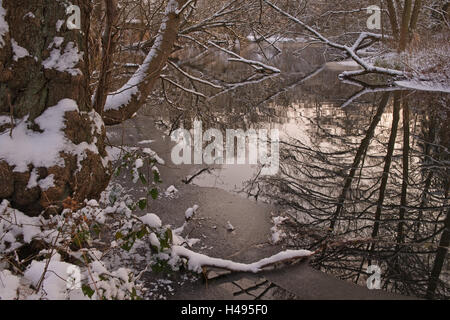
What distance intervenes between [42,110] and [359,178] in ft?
12.5

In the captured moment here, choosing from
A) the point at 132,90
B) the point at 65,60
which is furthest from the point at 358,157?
the point at 65,60

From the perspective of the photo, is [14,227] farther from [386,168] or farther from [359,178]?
[386,168]

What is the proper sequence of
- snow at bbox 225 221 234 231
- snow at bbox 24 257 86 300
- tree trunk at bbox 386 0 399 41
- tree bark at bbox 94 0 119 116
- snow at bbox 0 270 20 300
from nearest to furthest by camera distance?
snow at bbox 0 270 20 300
snow at bbox 24 257 86 300
snow at bbox 225 221 234 231
tree bark at bbox 94 0 119 116
tree trunk at bbox 386 0 399 41

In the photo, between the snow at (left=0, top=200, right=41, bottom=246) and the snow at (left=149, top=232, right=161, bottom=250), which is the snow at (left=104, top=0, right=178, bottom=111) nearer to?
the snow at (left=0, top=200, right=41, bottom=246)

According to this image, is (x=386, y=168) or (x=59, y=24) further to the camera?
(x=386, y=168)

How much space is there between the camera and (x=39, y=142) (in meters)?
2.91

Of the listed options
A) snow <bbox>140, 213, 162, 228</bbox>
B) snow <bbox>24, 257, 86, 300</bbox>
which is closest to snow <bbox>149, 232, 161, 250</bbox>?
snow <bbox>140, 213, 162, 228</bbox>

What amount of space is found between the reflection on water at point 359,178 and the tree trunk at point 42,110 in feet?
6.45

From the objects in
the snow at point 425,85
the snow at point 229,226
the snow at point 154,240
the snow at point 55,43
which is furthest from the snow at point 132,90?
the snow at point 425,85

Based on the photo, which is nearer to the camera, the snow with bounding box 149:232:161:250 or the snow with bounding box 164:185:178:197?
the snow with bounding box 149:232:161:250

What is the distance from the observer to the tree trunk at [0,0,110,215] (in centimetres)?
280

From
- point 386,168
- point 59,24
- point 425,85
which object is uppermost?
point 425,85
